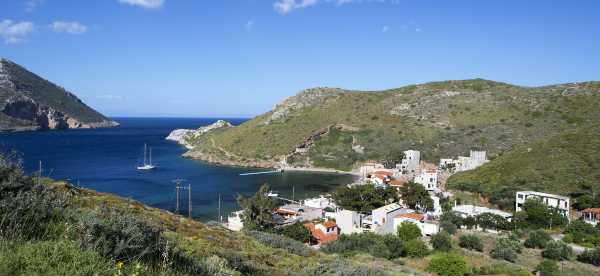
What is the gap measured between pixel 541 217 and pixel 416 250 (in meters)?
14.9

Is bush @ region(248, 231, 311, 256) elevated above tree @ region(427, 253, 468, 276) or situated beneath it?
elevated above

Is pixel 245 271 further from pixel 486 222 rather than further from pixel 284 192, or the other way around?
pixel 284 192

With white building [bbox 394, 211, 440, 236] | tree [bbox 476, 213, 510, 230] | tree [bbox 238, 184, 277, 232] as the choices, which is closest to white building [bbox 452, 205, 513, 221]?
tree [bbox 476, 213, 510, 230]

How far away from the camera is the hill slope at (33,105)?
136875 millimetres

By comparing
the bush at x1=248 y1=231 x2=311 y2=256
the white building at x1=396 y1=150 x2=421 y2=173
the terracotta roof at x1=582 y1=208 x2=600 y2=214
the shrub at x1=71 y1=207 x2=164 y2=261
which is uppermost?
the shrub at x1=71 y1=207 x2=164 y2=261

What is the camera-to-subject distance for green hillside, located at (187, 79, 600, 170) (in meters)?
64.4

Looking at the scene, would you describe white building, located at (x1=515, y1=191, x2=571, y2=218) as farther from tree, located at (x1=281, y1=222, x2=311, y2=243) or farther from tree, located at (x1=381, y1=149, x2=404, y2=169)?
tree, located at (x1=381, y1=149, x2=404, y2=169)

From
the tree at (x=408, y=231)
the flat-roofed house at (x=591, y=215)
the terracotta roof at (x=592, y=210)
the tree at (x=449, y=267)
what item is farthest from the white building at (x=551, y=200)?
the tree at (x=449, y=267)

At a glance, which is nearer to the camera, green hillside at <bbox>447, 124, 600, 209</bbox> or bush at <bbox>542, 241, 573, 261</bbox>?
bush at <bbox>542, 241, 573, 261</bbox>

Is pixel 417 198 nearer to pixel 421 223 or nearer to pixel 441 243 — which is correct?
pixel 421 223

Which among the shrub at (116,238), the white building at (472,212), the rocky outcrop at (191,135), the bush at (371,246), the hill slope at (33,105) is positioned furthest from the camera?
the hill slope at (33,105)

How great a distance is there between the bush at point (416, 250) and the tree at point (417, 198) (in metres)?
13.9

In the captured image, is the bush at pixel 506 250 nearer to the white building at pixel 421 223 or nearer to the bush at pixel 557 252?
the bush at pixel 557 252

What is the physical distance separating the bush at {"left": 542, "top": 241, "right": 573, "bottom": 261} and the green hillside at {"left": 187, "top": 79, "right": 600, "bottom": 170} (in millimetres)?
41320
